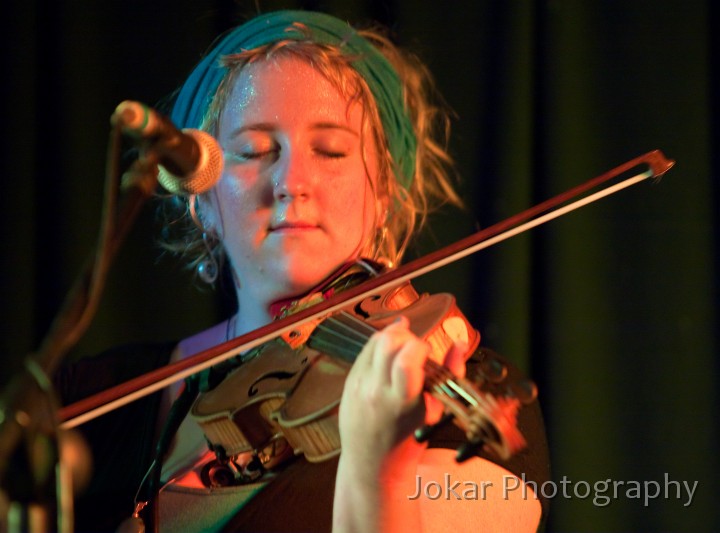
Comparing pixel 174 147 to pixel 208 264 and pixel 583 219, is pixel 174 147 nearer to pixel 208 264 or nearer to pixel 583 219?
pixel 208 264

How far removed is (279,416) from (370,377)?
25 cm

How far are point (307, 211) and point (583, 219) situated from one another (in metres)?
0.65

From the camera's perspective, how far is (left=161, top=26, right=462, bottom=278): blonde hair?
130 cm

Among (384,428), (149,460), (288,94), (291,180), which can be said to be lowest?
(149,460)

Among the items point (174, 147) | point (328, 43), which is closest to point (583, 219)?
point (328, 43)

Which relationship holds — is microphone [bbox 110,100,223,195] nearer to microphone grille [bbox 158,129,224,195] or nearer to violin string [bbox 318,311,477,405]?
microphone grille [bbox 158,129,224,195]

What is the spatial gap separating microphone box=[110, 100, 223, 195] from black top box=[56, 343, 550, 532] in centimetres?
33

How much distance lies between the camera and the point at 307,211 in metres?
→ 1.22

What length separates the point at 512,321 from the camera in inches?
64.4

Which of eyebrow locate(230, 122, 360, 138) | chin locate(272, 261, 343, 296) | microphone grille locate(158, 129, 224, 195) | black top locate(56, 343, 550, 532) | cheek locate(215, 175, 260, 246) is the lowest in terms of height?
black top locate(56, 343, 550, 532)

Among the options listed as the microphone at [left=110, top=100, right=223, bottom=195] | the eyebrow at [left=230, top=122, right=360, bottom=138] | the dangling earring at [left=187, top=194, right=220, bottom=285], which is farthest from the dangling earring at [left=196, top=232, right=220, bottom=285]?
the microphone at [left=110, top=100, right=223, bottom=195]

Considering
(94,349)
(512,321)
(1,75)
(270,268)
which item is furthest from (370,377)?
(1,75)

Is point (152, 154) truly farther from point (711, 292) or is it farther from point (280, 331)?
point (711, 292)

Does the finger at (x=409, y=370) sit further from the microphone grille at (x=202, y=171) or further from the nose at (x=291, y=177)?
the nose at (x=291, y=177)
